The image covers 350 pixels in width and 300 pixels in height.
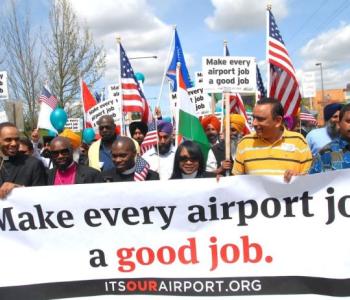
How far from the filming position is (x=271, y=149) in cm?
359

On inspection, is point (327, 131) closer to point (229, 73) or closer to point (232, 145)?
point (232, 145)

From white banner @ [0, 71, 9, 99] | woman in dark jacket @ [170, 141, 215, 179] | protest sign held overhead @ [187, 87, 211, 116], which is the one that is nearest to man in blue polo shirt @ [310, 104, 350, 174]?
woman in dark jacket @ [170, 141, 215, 179]

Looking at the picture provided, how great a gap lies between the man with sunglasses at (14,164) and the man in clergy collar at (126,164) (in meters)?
0.60

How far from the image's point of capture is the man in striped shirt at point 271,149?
11.6 feet

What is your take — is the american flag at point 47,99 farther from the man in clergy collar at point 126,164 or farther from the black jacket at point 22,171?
the man in clergy collar at point 126,164

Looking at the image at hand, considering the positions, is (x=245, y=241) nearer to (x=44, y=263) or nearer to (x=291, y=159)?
(x=291, y=159)

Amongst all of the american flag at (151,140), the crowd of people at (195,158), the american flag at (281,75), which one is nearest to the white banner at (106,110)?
the american flag at (151,140)

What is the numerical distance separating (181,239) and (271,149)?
0.94m

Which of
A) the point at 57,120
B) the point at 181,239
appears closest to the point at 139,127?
the point at 57,120

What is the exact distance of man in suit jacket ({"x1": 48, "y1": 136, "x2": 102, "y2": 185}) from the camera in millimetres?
4156

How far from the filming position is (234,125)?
6691 millimetres

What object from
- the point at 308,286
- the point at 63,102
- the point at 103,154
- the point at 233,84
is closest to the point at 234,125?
the point at 233,84

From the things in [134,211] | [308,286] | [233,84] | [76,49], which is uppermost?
[76,49]

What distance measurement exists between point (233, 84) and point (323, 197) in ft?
10.7
